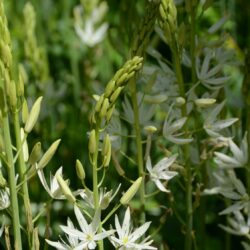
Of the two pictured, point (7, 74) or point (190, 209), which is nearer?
point (7, 74)

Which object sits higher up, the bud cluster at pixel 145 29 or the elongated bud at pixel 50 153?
the bud cluster at pixel 145 29

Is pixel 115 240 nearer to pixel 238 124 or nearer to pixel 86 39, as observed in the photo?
pixel 238 124

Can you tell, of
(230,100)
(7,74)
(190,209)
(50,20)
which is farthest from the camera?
(50,20)

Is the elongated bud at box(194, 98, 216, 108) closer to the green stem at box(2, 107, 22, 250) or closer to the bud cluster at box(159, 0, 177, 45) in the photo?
the bud cluster at box(159, 0, 177, 45)

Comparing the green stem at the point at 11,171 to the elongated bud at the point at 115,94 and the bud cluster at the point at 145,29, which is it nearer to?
the elongated bud at the point at 115,94

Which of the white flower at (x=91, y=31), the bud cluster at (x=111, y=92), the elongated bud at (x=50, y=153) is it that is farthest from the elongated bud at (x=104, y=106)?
the white flower at (x=91, y=31)

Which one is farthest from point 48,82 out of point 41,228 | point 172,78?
point 172,78

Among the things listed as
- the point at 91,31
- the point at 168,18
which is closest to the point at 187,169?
the point at 168,18

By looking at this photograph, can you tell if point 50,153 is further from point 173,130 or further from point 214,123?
point 214,123
